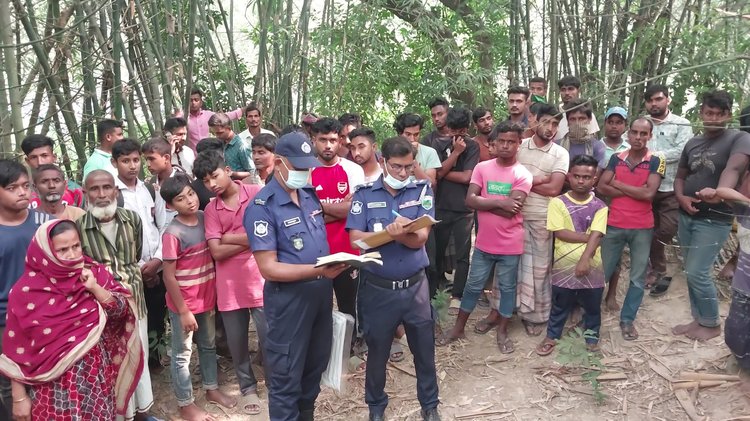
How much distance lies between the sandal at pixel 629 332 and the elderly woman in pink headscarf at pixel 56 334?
321 cm

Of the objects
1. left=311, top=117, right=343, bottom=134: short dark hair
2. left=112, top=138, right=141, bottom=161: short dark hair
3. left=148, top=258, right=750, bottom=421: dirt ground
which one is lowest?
left=148, top=258, right=750, bottom=421: dirt ground

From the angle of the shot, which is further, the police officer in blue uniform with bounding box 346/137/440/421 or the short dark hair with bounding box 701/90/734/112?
the short dark hair with bounding box 701/90/734/112

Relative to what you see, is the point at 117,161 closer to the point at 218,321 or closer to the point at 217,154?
the point at 217,154

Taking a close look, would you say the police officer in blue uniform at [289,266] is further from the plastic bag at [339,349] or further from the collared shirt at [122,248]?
the collared shirt at [122,248]

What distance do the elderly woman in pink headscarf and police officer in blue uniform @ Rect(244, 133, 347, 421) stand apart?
0.79m

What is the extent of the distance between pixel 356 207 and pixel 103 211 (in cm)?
131

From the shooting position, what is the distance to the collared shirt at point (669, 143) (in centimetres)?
411

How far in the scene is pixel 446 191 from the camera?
4340mm

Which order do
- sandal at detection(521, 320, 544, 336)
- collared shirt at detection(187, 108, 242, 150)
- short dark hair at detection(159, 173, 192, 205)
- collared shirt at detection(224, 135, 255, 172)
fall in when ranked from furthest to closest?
collared shirt at detection(187, 108, 242, 150), collared shirt at detection(224, 135, 255, 172), sandal at detection(521, 320, 544, 336), short dark hair at detection(159, 173, 192, 205)

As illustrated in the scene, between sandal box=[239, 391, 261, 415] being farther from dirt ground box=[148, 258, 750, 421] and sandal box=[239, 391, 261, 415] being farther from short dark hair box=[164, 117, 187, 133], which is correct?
short dark hair box=[164, 117, 187, 133]

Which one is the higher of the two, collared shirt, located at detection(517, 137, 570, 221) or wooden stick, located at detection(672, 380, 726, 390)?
collared shirt, located at detection(517, 137, 570, 221)

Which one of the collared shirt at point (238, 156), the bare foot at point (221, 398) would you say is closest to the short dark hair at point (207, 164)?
the bare foot at point (221, 398)

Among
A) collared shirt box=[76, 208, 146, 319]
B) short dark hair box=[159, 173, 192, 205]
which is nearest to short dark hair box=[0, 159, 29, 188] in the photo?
collared shirt box=[76, 208, 146, 319]

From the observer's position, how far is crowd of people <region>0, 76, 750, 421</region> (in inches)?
105
